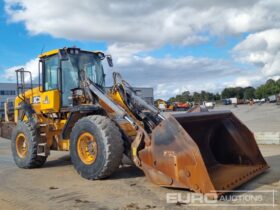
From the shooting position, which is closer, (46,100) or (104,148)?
(104,148)

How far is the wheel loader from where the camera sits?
602 centimetres

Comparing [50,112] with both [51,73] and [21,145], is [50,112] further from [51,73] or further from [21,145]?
[21,145]

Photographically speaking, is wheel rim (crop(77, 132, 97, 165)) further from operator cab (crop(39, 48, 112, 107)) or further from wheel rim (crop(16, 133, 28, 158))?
wheel rim (crop(16, 133, 28, 158))

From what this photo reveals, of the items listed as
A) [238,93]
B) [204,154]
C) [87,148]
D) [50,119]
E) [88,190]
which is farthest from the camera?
[238,93]

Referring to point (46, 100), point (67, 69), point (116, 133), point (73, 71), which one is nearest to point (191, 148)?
point (116, 133)

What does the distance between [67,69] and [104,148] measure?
2.92 m

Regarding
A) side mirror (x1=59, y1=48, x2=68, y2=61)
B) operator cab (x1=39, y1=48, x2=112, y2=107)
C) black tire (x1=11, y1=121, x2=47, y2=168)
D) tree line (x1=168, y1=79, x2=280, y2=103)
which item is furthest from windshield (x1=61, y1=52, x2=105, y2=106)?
tree line (x1=168, y1=79, x2=280, y2=103)

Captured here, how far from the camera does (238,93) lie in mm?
129875

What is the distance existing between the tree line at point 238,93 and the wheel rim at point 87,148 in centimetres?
9310

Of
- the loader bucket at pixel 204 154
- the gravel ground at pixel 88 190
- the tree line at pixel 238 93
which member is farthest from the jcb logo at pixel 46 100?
the tree line at pixel 238 93

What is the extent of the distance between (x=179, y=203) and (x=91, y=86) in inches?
153

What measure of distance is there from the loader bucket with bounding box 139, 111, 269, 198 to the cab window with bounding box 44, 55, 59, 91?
145 inches

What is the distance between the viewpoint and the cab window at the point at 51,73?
918 cm

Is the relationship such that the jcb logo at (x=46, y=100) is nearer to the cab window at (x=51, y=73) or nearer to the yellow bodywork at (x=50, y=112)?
the yellow bodywork at (x=50, y=112)
